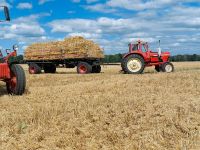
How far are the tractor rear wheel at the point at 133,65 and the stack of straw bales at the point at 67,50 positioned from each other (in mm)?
4129

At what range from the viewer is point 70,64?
2375cm

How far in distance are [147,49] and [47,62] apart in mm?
7033

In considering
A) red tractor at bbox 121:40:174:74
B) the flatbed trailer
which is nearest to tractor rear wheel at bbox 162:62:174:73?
red tractor at bbox 121:40:174:74

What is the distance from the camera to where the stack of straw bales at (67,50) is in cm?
2297

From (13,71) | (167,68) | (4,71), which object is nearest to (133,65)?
(167,68)

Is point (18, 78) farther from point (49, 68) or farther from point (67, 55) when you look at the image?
point (49, 68)

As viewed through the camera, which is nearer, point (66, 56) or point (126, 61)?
point (126, 61)

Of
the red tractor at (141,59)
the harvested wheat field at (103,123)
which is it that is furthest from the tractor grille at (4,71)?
the red tractor at (141,59)

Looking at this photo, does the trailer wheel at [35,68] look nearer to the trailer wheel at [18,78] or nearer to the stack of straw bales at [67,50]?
the stack of straw bales at [67,50]

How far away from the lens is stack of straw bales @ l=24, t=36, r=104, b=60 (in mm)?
22969

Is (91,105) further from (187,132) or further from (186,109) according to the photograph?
(187,132)

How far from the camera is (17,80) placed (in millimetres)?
10062

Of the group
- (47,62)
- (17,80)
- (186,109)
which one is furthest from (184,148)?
(47,62)

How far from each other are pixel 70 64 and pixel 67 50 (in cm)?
84
